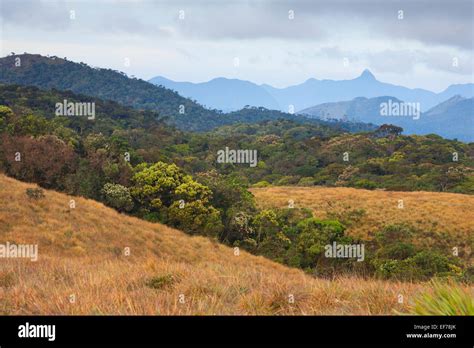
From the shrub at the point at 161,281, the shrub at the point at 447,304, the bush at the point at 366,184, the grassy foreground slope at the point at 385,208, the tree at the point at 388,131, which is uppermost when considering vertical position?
the tree at the point at 388,131

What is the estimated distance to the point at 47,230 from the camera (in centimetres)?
1870

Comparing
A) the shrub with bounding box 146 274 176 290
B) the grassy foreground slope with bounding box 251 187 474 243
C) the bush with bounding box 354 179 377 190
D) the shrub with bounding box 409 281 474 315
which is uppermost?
the shrub with bounding box 409 281 474 315

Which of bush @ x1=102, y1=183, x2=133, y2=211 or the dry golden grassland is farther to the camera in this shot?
bush @ x1=102, y1=183, x2=133, y2=211

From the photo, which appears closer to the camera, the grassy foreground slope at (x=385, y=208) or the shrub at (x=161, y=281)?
the shrub at (x=161, y=281)

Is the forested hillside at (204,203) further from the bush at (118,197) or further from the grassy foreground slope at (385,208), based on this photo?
the grassy foreground slope at (385,208)

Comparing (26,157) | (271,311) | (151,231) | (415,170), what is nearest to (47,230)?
(151,231)

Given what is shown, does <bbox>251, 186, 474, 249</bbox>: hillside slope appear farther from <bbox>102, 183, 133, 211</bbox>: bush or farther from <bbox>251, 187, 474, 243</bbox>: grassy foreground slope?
<bbox>102, 183, 133, 211</bbox>: bush

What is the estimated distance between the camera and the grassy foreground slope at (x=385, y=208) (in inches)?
1540

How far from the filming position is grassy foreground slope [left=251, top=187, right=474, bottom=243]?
39125mm

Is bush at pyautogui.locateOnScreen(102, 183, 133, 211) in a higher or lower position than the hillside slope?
higher

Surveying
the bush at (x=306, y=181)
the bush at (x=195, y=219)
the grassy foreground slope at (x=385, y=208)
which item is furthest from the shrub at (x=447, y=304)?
the bush at (x=306, y=181)

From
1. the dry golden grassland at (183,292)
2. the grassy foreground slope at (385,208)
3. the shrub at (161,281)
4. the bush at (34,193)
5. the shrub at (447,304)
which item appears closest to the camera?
the shrub at (447,304)

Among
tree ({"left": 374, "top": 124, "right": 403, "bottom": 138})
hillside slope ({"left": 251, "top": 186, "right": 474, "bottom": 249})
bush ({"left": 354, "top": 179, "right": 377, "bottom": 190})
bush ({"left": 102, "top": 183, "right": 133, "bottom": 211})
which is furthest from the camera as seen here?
tree ({"left": 374, "top": 124, "right": 403, "bottom": 138})

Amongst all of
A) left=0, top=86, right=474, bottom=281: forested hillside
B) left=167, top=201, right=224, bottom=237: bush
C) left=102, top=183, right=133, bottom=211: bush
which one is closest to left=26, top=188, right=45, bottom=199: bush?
left=0, top=86, right=474, bottom=281: forested hillside
